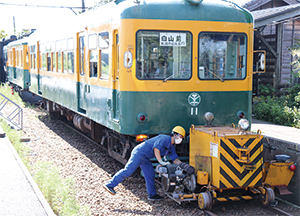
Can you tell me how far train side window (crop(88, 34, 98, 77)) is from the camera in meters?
8.79

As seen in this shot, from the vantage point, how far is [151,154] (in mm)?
6738

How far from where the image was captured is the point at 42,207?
595cm

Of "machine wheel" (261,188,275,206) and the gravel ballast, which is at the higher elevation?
"machine wheel" (261,188,275,206)

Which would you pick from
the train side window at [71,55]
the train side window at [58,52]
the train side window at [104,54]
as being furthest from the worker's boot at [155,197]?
the train side window at [58,52]

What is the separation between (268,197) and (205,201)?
990 millimetres

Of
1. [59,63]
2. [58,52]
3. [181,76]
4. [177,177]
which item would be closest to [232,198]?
[177,177]

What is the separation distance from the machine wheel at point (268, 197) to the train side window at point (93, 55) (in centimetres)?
437

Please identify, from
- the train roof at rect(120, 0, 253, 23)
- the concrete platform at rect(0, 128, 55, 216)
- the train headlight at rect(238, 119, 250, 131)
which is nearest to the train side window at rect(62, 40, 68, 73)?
the concrete platform at rect(0, 128, 55, 216)

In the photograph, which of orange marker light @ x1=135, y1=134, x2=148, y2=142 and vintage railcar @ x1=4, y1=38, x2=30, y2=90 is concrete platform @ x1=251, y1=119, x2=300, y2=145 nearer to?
orange marker light @ x1=135, y1=134, x2=148, y2=142

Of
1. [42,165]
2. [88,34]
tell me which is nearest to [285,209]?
[42,165]

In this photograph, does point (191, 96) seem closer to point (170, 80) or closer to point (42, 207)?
point (170, 80)

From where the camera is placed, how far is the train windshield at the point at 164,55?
23.5 feet

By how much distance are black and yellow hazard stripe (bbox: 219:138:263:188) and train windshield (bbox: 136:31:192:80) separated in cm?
171

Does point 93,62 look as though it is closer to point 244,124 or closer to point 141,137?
point 141,137
